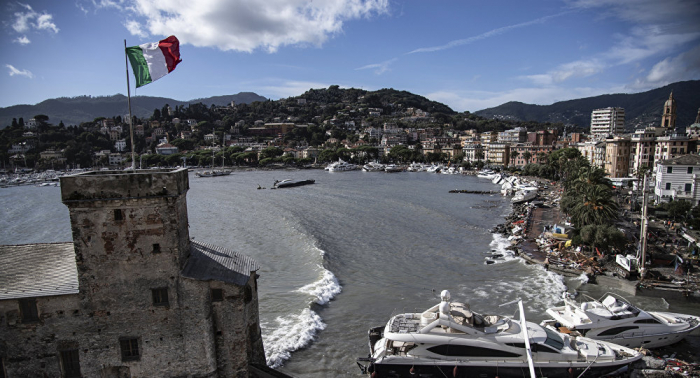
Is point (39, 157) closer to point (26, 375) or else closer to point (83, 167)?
point (83, 167)

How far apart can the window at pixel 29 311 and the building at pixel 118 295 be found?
0.03m

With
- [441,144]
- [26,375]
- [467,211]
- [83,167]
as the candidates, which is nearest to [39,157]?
[83,167]

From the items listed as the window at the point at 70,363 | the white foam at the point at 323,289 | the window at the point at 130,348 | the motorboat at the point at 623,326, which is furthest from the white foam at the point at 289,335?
the motorboat at the point at 623,326

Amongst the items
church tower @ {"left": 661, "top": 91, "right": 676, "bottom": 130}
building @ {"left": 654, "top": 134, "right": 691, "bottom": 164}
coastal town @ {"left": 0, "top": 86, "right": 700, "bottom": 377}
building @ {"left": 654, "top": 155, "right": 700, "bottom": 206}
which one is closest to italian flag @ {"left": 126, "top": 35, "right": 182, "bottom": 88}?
coastal town @ {"left": 0, "top": 86, "right": 700, "bottom": 377}

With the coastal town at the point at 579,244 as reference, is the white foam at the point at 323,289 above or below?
below

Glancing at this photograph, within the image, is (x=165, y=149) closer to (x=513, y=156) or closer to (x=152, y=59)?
(x=513, y=156)

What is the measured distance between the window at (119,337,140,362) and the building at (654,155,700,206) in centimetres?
4823

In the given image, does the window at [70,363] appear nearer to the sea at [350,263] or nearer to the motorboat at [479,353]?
the sea at [350,263]

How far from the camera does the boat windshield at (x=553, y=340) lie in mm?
13875

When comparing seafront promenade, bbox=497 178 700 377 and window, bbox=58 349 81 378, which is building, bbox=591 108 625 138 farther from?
window, bbox=58 349 81 378

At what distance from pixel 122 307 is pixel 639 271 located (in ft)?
86.0

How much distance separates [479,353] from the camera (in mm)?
13664

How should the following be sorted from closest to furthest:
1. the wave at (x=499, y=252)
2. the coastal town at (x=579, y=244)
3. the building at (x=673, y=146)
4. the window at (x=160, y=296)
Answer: the coastal town at (x=579, y=244), the window at (x=160, y=296), the wave at (x=499, y=252), the building at (x=673, y=146)

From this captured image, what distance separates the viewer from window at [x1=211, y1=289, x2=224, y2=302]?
12820mm
